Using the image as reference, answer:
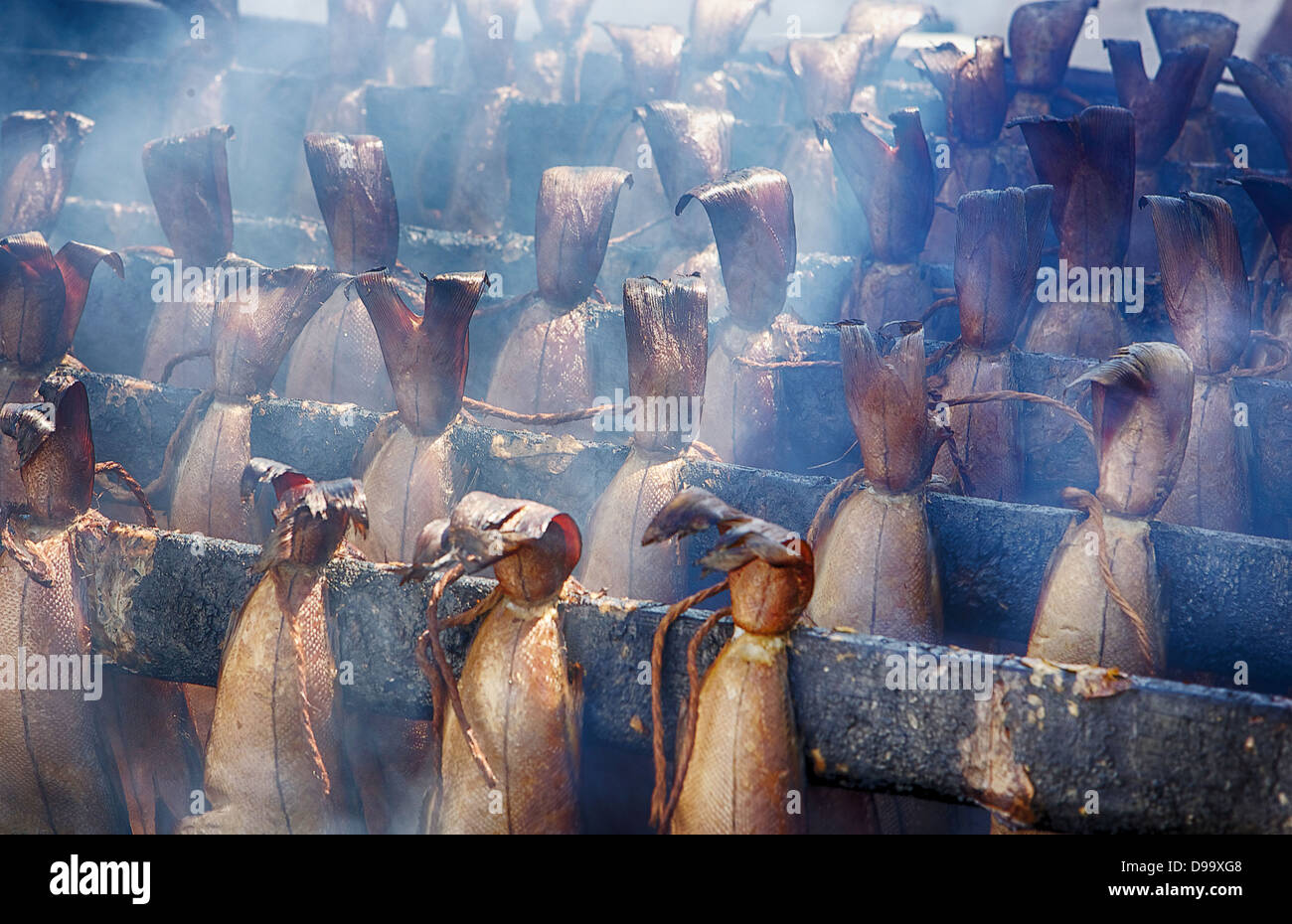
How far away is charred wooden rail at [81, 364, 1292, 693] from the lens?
5.22ft

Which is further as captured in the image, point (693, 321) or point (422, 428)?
point (422, 428)

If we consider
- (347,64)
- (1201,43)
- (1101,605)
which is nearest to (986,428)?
(1101,605)

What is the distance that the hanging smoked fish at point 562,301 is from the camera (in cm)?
220

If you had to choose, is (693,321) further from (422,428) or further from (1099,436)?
(1099,436)

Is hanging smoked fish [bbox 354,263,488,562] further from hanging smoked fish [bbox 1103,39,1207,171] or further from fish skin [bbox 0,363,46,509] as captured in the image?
hanging smoked fish [bbox 1103,39,1207,171]

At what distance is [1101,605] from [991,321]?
0.68 metres

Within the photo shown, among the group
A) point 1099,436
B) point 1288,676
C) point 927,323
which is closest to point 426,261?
point 927,323

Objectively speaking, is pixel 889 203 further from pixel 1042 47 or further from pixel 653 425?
pixel 1042 47

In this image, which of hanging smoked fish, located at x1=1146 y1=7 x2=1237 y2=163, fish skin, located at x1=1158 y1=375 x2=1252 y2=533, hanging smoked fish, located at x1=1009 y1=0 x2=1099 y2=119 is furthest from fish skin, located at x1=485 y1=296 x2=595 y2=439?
hanging smoked fish, located at x1=1146 y1=7 x2=1237 y2=163

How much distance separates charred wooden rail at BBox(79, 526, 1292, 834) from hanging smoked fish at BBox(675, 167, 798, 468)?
0.76 m

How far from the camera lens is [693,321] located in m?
1.78

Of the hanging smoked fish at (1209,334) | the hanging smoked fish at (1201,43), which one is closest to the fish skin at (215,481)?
the hanging smoked fish at (1209,334)

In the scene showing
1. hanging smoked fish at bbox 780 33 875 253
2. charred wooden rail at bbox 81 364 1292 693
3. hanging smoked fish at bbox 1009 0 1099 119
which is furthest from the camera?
A: hanging smoked fish at bbox 1009 0 1099 119
